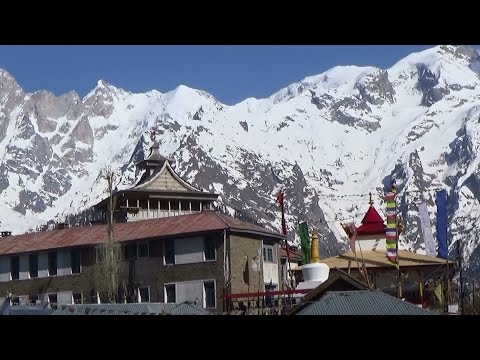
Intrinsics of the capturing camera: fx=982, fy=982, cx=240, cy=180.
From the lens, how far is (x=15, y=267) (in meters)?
39.2

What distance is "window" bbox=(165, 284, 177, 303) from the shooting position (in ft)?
115

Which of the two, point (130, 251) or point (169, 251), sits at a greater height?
point (130, 251)

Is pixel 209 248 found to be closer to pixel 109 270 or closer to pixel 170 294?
pixel 170 294

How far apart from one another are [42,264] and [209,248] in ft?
24.1

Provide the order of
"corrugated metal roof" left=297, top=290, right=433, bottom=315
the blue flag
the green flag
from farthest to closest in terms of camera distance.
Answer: the blue flag
the green flag
"corrugated metal roof" left=297, top=290, right=433, bottom=315

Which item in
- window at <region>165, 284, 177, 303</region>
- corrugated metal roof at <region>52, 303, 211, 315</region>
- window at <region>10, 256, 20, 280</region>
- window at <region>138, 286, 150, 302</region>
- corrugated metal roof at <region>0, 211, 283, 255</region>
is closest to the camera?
corrugated metal roof at <region>52, 303, 211, 315</region>

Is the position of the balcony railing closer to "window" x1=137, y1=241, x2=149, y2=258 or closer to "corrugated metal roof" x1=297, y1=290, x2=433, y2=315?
"window" x1=137, y1=241, x2=149, y2=258

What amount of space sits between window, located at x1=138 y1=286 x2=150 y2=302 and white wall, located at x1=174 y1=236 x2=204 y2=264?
60.2 inches

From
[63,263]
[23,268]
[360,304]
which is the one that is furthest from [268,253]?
[360,304]

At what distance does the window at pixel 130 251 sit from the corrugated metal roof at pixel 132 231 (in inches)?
12.2

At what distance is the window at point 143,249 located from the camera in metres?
37.1

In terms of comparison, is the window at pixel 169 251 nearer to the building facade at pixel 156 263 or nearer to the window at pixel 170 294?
the building facade at pixel 156 263

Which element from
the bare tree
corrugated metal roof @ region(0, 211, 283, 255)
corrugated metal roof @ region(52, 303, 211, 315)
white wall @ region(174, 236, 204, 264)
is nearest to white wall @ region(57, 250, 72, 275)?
corrugated metal roof @ region(0, 211, 283, 255)

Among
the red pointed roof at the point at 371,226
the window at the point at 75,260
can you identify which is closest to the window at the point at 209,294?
the window at the point at 75,260
